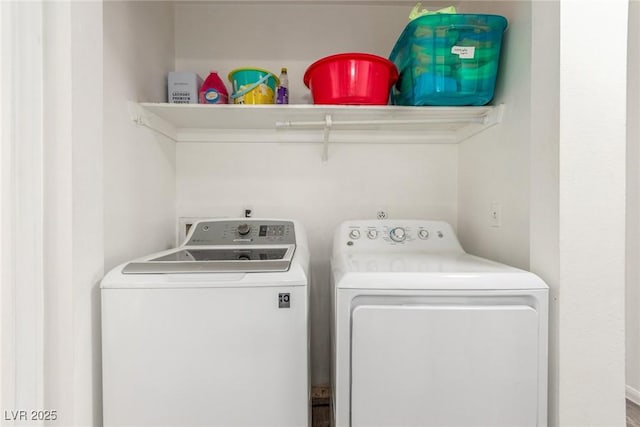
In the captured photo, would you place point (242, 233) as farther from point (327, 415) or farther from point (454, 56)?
point (454, 56)

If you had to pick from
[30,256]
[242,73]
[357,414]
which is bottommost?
[357,414]

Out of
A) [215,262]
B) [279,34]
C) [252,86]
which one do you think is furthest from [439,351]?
[279,34]

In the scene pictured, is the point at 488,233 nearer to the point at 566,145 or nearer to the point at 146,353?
the point at 566,145

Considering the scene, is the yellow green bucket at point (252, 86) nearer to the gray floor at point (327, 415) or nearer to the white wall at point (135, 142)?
the white wall at point (135, 142)

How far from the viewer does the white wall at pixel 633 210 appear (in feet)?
5.38

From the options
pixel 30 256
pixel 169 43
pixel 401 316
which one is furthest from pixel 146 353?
pixel 169 43

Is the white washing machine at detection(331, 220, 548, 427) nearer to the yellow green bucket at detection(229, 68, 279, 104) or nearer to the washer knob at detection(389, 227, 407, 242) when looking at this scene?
the washer knob at detection(389, 227, 407, 242)

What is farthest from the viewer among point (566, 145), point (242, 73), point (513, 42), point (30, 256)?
point (242, 73)

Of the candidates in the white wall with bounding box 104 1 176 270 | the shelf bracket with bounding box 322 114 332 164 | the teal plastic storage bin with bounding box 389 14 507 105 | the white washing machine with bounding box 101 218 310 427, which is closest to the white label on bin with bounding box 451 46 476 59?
the teal plastic storage bin with bounding box 389 14 507 105

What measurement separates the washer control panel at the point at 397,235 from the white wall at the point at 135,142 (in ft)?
3.09

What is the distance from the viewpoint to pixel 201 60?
182 centimetres

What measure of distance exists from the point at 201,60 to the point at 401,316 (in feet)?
5.86

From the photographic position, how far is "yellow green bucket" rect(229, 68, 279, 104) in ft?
4.71

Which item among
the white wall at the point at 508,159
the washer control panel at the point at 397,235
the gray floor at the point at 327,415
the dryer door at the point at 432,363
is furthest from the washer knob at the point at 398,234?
the gray floor at the point at 327,415
